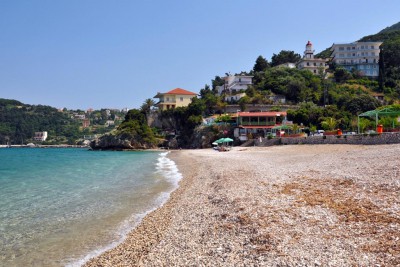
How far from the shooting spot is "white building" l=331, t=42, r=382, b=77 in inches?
3974

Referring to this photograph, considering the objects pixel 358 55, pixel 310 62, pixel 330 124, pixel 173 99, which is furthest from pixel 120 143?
pixel 358 55

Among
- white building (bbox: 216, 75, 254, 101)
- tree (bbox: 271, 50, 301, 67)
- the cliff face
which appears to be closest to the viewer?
the cliff face

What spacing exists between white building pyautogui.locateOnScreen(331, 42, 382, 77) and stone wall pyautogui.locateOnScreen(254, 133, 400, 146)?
67031 millimetres

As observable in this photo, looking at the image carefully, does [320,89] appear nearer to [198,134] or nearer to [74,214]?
[198,134]

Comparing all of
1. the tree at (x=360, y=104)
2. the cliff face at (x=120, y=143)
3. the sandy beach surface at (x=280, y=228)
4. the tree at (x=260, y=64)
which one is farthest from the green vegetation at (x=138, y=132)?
the sandy beach surface at (x=280, y=228)

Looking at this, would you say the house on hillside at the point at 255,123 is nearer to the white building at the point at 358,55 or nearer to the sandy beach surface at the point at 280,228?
the sandy beach surface at the point at 280,228

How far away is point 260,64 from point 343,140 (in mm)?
76897

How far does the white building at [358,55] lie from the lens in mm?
100938

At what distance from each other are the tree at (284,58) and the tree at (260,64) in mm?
7782

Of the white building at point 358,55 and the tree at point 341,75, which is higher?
the white building at point 358,55

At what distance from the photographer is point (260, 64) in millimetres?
108062

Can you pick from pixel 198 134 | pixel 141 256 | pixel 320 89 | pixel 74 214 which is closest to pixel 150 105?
pixel 198 134

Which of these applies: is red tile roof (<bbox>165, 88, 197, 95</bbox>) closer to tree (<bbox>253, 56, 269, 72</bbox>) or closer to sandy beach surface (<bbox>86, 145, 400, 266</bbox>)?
tree (<bbox>253, 56, 269, 72</bbox>)

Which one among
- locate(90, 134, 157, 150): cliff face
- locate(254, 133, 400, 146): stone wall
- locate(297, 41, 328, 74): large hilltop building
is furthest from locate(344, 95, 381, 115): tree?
locate(90, 134, 157, 150): cliff face
